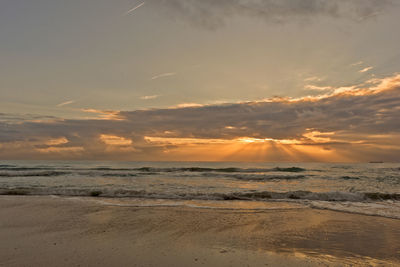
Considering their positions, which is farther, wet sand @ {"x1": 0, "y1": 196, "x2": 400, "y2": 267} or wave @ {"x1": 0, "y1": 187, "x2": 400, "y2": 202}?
wave @ {"x1": 0, "y1": 187, "x2": 400, "y2": 202}

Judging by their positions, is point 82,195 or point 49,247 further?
point 82,195

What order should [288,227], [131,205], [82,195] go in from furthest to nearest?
[82,195]
[131,205]
[288,227]

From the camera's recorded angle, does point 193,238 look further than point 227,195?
No

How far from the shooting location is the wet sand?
A: 5336mm

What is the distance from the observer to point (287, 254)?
5703mm

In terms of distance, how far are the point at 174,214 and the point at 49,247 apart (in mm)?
4568

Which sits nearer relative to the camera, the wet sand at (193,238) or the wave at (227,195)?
the wet sand at (193,238)

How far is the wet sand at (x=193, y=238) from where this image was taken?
5.34 metres

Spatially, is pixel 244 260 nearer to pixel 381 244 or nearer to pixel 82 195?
pixel 381 244

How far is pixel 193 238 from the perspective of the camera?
6816 millimetres

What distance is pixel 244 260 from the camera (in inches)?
209

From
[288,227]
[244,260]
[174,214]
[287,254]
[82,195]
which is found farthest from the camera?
[82,195]

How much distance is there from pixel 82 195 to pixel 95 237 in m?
9.55

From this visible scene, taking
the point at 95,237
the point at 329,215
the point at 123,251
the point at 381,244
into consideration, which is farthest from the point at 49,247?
the point at 329,215
